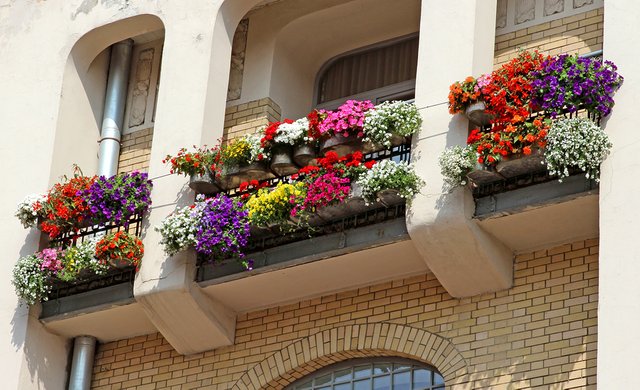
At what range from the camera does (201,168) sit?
60.3 ft

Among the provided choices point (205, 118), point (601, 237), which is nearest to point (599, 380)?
point (601, 237)

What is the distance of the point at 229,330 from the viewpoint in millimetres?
18594

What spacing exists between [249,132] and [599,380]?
6.58 m

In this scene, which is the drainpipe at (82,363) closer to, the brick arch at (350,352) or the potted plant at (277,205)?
the brick arch at (350,352)

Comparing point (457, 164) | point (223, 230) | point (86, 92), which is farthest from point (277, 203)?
point (86, 92)

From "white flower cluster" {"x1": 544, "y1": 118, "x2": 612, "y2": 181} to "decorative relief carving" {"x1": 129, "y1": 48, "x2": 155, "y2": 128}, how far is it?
6700 millimetres

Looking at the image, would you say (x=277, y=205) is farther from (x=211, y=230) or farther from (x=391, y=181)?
(x=391, y=181)

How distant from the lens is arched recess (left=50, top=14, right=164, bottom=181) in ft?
66.9

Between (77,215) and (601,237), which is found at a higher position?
(77,215)

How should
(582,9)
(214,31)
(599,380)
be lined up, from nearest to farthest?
(599,380), (582,9), (214,31)

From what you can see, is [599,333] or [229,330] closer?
[599,333]

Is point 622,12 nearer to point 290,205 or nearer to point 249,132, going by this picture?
point 290,205

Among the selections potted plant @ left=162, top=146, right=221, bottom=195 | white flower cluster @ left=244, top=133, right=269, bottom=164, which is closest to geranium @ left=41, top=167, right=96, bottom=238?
potted plant @ left=162, top=146, right=221, bottom=195

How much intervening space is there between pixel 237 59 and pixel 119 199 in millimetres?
2755
